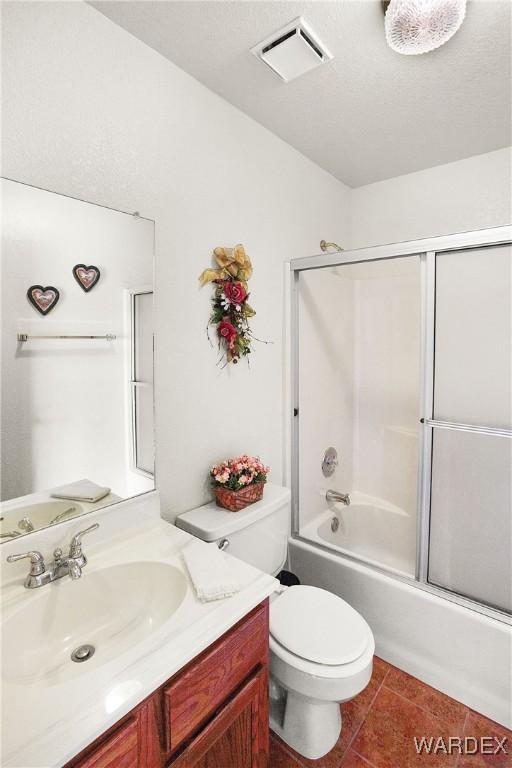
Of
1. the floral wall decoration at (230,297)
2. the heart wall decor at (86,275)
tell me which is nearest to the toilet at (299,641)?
the floral wall decoration at (230,297)

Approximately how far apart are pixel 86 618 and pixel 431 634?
143cm

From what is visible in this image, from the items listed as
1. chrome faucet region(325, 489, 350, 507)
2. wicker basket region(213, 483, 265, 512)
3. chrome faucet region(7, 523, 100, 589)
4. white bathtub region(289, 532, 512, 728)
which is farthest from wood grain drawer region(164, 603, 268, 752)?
chrome faucet region(325, 489, 350, 507)

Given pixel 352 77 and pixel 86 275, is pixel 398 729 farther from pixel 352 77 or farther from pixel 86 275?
pixel 352 77

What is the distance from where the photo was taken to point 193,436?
5.31 ft

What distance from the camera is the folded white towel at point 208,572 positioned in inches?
39.9

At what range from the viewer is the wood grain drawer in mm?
851

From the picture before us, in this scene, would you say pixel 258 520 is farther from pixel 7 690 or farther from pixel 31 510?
pixel 7 690

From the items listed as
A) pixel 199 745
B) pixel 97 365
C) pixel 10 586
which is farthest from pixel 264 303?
pixel 199 745

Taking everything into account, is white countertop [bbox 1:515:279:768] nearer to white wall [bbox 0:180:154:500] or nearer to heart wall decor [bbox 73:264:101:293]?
white wall [bbox 0:180:154:500]

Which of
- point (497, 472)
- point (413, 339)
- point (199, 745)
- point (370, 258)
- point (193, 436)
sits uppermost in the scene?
point (370, 258)

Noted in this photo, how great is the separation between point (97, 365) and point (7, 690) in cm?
83

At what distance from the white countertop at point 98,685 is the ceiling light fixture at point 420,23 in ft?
5.62

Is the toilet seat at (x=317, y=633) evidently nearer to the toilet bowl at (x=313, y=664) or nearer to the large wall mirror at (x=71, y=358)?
the toilet bowl at (x=313, y=664)

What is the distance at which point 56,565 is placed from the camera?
1.07 m
